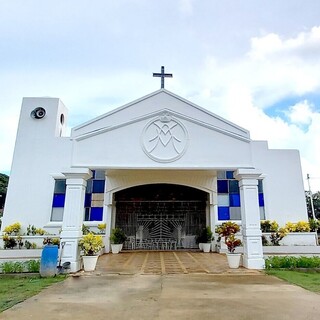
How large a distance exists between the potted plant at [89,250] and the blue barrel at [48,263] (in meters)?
0.87

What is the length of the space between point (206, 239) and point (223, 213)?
1.35m

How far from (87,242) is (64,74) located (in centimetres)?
519

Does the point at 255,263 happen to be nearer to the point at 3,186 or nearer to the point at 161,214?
the point at 161,214

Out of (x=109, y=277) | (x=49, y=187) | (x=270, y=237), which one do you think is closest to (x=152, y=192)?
(x=49, y=187)

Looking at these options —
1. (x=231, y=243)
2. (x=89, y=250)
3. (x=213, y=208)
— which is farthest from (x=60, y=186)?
(x=231, y=243)

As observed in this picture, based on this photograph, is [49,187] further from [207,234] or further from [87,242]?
[207,234]

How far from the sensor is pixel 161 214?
13828 mm

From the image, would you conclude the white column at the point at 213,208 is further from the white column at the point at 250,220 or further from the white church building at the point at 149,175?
the white column at the point at 250,220

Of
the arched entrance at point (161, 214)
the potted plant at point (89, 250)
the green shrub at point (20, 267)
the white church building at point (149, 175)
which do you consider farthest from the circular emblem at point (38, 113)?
the green shrub at point (20, 267)

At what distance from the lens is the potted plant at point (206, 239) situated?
1240 cm

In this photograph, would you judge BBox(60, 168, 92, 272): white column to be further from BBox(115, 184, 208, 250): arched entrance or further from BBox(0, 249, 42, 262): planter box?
BBox(115, 184, 208, 250): arched entrance

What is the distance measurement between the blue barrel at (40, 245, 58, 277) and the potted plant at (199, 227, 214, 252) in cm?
736

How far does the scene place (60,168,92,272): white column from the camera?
730cm

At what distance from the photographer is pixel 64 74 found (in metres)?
9.01
